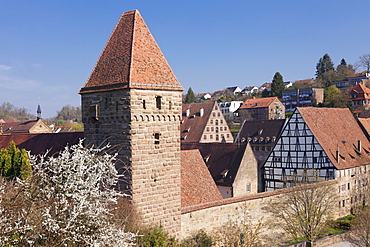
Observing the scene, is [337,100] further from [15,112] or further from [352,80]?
→ [15,112]

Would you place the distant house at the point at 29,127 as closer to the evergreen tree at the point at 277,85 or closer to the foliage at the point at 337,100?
the foliage at the point at 337,100

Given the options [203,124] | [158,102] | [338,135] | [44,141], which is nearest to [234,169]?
[338,135]

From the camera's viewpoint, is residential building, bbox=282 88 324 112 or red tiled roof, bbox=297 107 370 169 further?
residential building, bbox=282 88 324 112

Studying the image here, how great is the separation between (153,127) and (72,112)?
374 ft

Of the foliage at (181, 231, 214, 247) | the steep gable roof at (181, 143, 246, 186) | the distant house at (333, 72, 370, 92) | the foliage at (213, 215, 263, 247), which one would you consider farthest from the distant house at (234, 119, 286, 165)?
the distant house at (333, 72, 370, 92)

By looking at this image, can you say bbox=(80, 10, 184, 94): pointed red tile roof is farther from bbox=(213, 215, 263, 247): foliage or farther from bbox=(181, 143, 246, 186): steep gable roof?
bbox=(181, 143, 246, 186): steep gable roof

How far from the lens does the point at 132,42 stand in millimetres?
14398

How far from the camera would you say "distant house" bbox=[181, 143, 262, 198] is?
32750 mm

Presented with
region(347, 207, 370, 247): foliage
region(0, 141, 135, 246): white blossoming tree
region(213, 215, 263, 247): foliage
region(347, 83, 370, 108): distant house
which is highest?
region(347, 83, 370, 108): distant house

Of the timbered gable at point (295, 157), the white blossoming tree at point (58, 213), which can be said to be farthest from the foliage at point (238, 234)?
the timbered gable at point (295, 157)

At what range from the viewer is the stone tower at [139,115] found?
1363 cm

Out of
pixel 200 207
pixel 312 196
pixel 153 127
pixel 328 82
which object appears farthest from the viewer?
pixel 328 82

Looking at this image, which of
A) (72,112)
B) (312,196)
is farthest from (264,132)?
(72,112)

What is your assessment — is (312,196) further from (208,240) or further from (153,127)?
(153,127)
